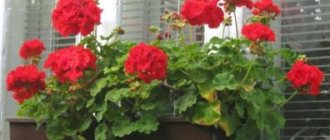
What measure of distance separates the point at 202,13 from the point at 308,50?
479mm

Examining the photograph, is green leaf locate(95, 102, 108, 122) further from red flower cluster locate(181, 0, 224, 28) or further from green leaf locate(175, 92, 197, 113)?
red flower cluster locate(181, 0, 224, 28)

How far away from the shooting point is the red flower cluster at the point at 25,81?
211 centimetres

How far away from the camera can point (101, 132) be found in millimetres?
2074

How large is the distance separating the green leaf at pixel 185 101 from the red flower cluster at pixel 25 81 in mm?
427

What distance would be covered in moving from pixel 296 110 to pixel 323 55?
0.62ft

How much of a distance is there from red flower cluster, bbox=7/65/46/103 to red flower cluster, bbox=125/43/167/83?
0.35m

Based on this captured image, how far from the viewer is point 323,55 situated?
2.27 metres

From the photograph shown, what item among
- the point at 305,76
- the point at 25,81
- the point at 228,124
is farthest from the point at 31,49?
the point at 305,76

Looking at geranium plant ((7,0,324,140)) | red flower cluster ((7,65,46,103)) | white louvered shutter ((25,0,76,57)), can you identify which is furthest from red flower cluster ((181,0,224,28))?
white louvered shutter ((25,0,76,57))

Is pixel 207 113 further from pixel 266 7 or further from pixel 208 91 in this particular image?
pixel 266 7

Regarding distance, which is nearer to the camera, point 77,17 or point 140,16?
point 77,17

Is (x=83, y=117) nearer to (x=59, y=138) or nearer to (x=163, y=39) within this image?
(x=59, y=138)

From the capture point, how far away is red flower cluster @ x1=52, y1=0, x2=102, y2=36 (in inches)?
80.7

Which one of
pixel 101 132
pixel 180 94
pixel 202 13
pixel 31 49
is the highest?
pixel 202 13
